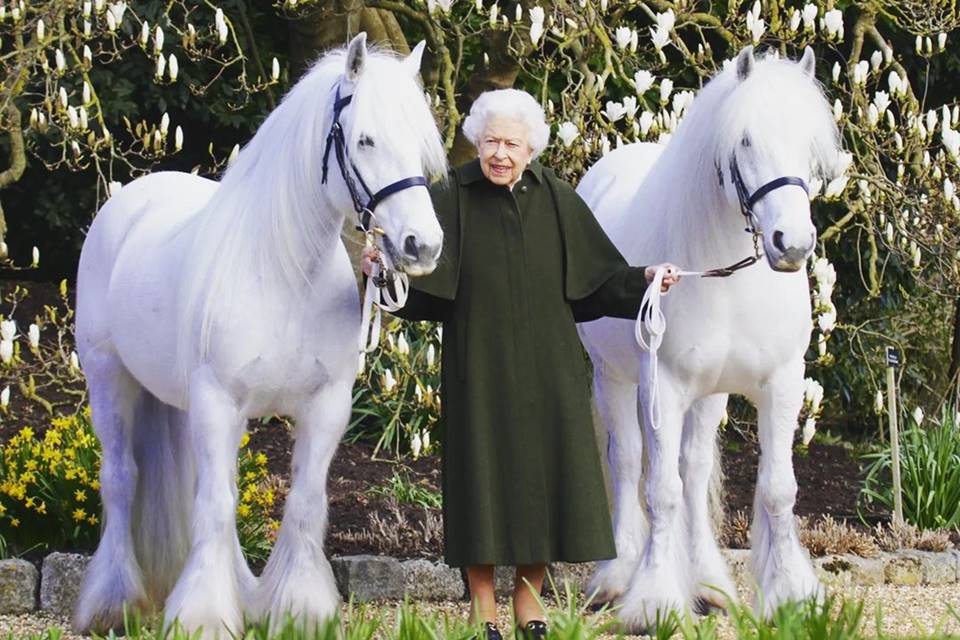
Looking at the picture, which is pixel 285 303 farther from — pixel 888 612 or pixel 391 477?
pixel 391 477

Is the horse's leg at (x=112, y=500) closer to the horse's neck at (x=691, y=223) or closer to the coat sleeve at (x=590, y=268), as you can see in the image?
the coat sleeve at (x=590, y=268)

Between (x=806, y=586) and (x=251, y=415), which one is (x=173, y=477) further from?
(x=806, y=586)

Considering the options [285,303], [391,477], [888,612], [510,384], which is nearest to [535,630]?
[510,384]

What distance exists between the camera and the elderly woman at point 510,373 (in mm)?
4840

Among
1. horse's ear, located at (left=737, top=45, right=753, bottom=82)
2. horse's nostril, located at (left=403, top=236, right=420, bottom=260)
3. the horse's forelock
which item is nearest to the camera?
horse's nostril, located at (left=403, top=236, right=420, bottom=260)

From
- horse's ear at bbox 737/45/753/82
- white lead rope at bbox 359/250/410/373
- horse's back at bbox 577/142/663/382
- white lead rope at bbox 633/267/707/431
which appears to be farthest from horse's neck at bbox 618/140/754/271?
white lead rope at bbox 359/250/410/373

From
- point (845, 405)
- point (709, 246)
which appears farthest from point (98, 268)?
point (845, 405)

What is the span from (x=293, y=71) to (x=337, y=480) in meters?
2.56

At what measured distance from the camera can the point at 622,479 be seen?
6129 millimetres

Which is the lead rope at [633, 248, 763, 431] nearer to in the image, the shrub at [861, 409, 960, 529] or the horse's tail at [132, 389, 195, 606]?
the horse's tail at [132, 389, 195, 606]

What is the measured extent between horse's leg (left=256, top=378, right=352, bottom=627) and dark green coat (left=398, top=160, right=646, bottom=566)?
15.1 inches

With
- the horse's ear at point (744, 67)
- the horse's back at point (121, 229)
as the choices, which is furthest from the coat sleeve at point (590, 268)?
the horse's back at point (121, 229)

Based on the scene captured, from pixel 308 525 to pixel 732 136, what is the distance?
185cm

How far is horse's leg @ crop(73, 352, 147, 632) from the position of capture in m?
5.55
